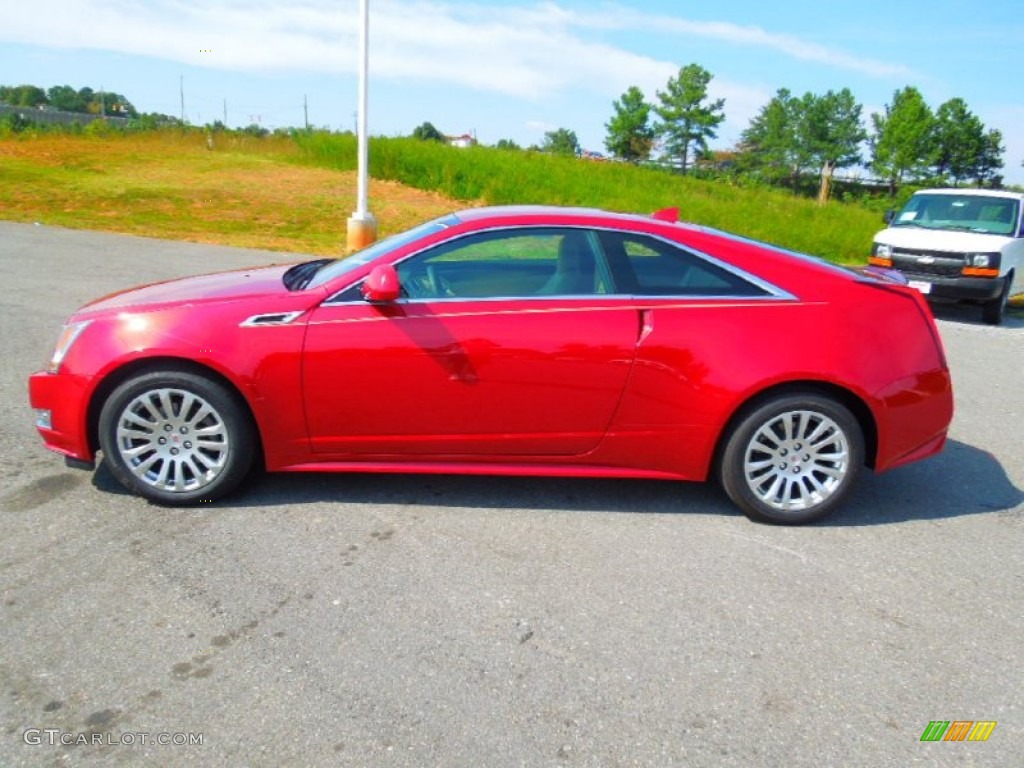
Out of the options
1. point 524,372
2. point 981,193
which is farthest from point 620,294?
point 981,193

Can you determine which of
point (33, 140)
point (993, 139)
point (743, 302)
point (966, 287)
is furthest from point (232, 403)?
point (993, 139)

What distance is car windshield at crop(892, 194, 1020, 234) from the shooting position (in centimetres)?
1182

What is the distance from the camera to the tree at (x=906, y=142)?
6328cm

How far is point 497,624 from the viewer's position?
10.5ft

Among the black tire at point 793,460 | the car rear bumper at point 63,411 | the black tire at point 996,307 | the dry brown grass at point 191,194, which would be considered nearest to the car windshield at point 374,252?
the car rear bumper at point 63,411

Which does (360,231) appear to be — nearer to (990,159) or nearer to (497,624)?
(497,624)

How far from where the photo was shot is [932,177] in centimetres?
6838

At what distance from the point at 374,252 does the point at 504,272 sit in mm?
698

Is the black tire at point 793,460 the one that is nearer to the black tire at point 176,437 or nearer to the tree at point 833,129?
the black tire at point 176,437

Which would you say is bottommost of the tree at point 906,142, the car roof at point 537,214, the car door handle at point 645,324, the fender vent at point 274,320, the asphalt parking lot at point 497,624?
the asphalt parking lot at point 497,624

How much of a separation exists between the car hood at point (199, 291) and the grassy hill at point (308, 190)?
34.5 ft

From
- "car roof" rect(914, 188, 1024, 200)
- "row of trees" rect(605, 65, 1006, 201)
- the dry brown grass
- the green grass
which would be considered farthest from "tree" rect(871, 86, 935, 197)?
"car roof" rect(914, 188, 1024, 200)

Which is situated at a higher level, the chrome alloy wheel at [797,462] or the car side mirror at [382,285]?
the car side mirror at [382,285]

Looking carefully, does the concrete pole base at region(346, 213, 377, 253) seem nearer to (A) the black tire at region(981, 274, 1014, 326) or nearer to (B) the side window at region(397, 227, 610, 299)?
(A) the black tire at region(981, 274, 1014, 326)
